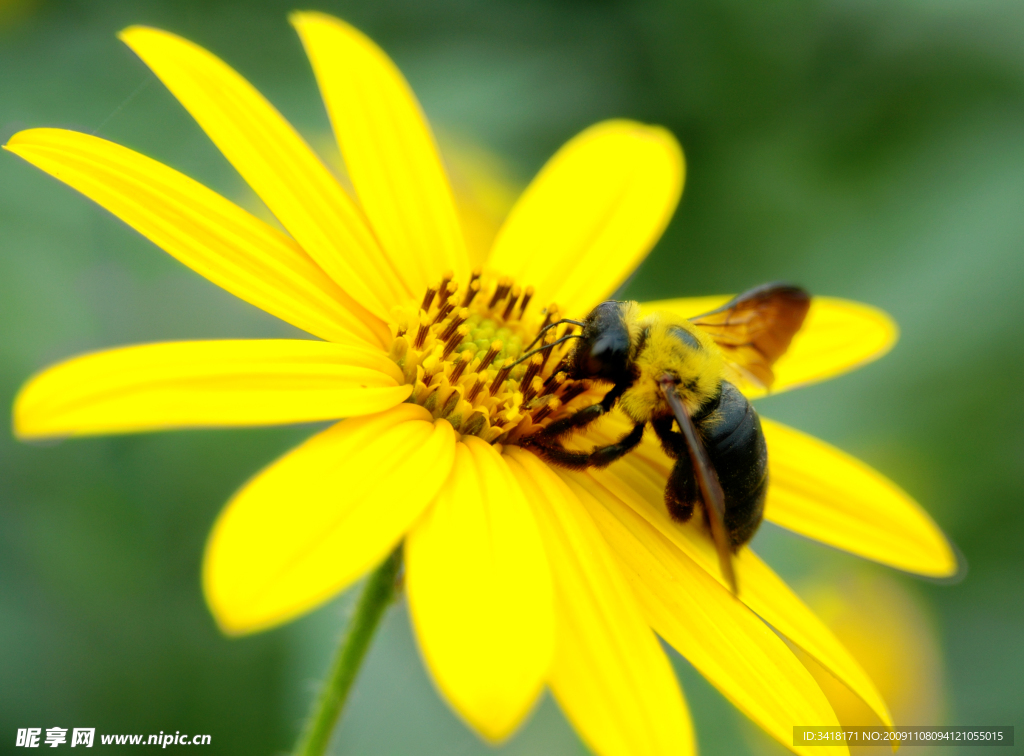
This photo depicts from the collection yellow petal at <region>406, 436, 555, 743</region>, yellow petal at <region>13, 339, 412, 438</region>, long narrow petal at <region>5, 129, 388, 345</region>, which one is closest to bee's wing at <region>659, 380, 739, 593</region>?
yellow petal at <region>406, 436, 555, 743</region>

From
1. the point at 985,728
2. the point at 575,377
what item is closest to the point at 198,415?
the point at 575,377

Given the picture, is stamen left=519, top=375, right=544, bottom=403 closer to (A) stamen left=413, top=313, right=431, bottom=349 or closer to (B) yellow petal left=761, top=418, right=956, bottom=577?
(A) stamen left=413, top=313, right=431, bottom=349

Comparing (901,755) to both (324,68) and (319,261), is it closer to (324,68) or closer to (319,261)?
(319,261)

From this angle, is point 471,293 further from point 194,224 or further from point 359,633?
point 359,633

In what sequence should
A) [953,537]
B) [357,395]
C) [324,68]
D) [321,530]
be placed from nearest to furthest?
[321,530], [357,395], [324,68], [953,537]

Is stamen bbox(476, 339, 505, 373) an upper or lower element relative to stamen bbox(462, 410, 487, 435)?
upper

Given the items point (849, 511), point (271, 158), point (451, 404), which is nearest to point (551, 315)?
point (451, 404)

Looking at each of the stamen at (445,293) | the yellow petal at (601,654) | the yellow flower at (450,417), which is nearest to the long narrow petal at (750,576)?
the yellow flower at (450,417)
